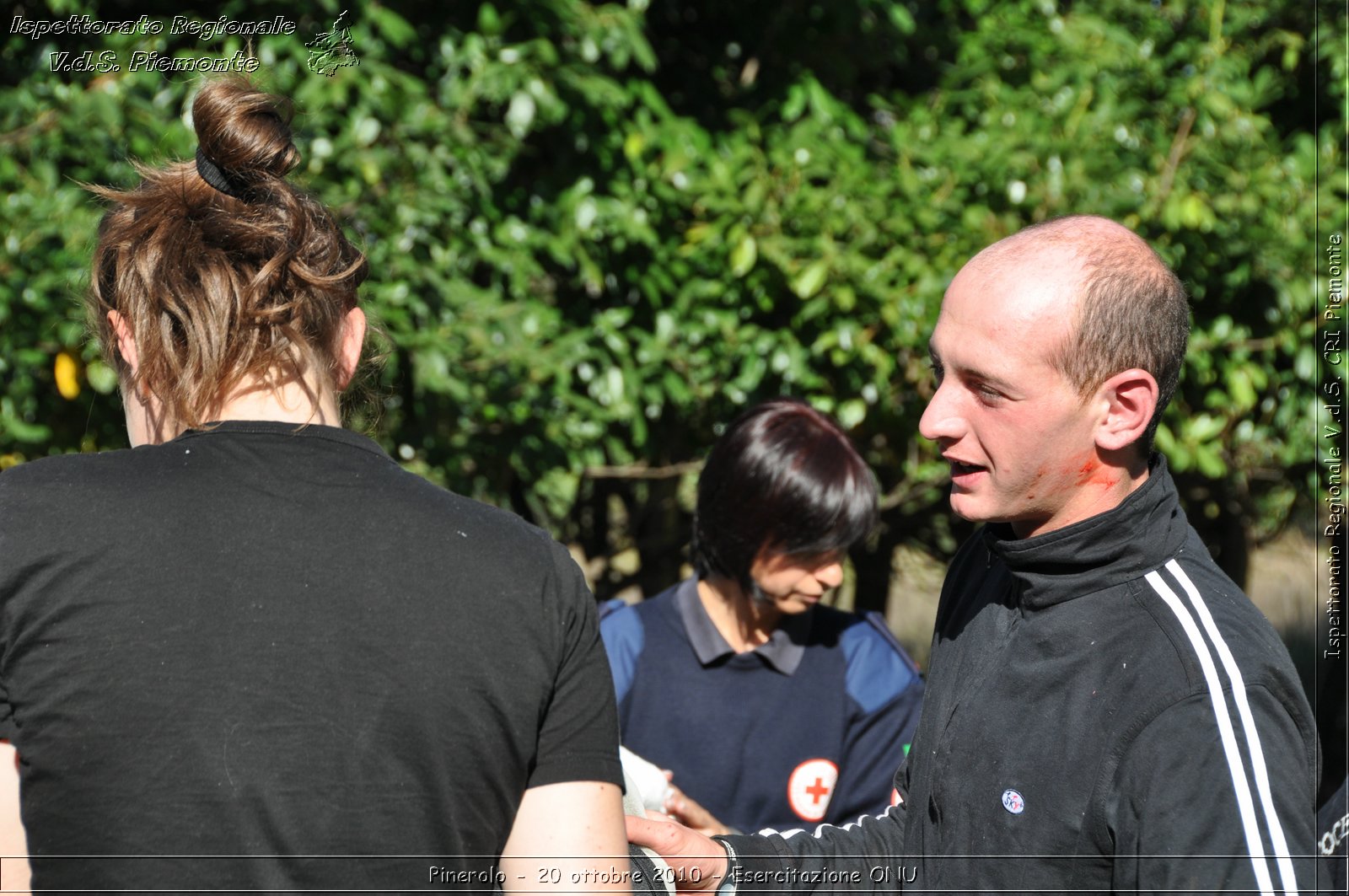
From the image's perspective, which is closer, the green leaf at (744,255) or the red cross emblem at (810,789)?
the red cross emblem at (810,789)

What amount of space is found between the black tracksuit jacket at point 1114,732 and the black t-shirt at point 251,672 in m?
0.67

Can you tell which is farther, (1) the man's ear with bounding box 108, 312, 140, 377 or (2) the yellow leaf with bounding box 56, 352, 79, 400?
(2) the yellow leaf with bounding box 56, 352, 79, 400

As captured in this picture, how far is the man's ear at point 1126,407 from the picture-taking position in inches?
60.2

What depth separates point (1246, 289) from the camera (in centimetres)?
371

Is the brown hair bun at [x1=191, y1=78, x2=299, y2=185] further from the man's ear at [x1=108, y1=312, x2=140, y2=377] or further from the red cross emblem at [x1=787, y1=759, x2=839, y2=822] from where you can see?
the red cross emblem at [x1=787, y1=759, x2=839, y2=822]

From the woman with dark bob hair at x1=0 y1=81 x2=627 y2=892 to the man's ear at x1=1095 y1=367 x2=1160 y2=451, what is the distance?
0.76 m

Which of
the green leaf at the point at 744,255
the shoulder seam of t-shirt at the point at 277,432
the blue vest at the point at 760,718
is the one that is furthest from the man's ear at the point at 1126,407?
the green leaf at the point at 744,255

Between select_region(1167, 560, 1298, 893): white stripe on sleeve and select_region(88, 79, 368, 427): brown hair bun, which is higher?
select_region(88, 79, 368, 427): brown hair bun

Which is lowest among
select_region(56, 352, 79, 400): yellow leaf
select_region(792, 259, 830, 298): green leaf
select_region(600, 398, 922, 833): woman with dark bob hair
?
select_region(600, 398, 922, 833): woman with dark bob hair

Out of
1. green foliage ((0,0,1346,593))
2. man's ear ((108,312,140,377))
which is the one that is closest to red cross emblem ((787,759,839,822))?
green foliage ((0,0,1346,593))

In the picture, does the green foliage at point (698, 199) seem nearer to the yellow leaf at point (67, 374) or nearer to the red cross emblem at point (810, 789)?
the yellow leaf at point (67, 374)

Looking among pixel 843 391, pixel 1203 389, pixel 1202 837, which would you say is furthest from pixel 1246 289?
pixel 1202 837

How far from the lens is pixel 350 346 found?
56.5 inches

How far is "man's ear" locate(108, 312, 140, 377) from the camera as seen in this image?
1347mm
